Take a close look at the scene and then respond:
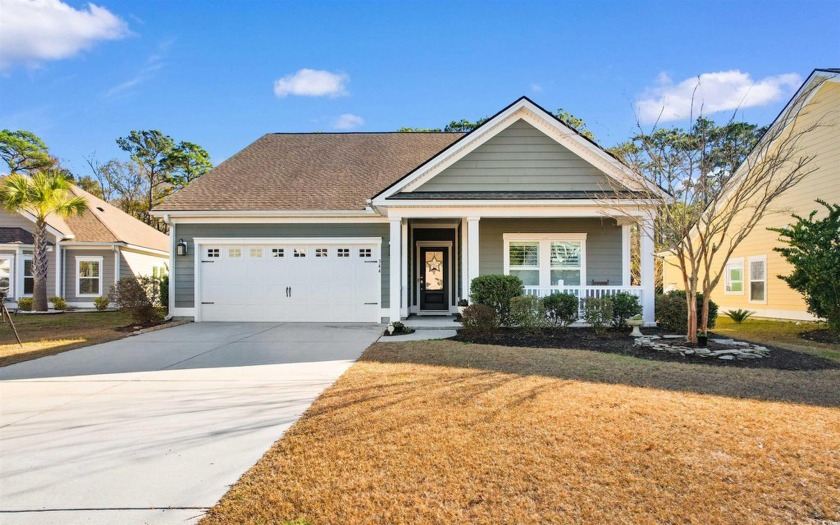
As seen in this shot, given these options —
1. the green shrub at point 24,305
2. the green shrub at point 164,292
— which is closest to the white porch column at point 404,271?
the green shrub at point 164,292

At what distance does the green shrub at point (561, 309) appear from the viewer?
10.6 m

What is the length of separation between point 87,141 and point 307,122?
1956 centimetres

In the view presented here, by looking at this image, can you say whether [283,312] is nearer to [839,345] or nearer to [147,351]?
[147,351]

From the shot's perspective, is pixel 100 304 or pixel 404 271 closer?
pixel 404 271

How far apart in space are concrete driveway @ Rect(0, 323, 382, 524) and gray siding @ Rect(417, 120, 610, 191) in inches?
211

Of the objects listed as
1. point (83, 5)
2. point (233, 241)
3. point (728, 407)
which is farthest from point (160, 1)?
point (728, 407)

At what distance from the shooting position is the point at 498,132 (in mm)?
11703

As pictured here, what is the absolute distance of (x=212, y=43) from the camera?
14.9 meters

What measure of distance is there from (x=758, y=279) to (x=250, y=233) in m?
16.7

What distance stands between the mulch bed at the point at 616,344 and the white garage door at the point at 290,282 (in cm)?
372

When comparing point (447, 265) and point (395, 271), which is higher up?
point (447, 265)

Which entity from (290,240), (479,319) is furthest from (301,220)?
(479,319)

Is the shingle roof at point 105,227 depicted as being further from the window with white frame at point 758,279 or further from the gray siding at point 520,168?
the window with white frame at point 758,279

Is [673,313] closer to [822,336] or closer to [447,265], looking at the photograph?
[822,336]
